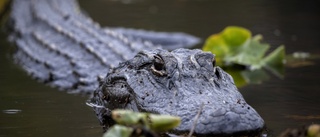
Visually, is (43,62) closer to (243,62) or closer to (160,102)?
(243,62)

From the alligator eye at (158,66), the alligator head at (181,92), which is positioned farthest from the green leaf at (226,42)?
the alligator eye at (158,66)

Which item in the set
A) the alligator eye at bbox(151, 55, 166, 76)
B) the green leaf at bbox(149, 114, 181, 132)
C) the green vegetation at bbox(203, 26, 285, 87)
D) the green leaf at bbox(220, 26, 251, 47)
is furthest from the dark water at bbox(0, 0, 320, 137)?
the green leaf at bbox(149, 114, 181, 132)

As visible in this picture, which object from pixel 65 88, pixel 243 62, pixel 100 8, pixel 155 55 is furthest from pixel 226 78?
pixel 100 8

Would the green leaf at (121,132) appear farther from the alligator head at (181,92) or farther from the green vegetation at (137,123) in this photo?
the alligator head at (181,92)

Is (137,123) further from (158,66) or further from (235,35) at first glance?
(235,35)

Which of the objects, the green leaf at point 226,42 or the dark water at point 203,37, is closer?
the dark water at point 203,37

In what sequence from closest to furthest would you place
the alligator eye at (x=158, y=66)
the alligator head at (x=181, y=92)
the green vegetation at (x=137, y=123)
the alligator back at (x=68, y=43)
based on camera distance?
the green vegetation at (x=137, y=123) < the alligator head at (x=181, y=92) < the alligator eye at (x=158, y=66) < the alligator back at (x=68, y=43)

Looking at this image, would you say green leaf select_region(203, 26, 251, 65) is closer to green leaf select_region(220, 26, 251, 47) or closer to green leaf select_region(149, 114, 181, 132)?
green leaf select_region(220, 26, 251, 47)
